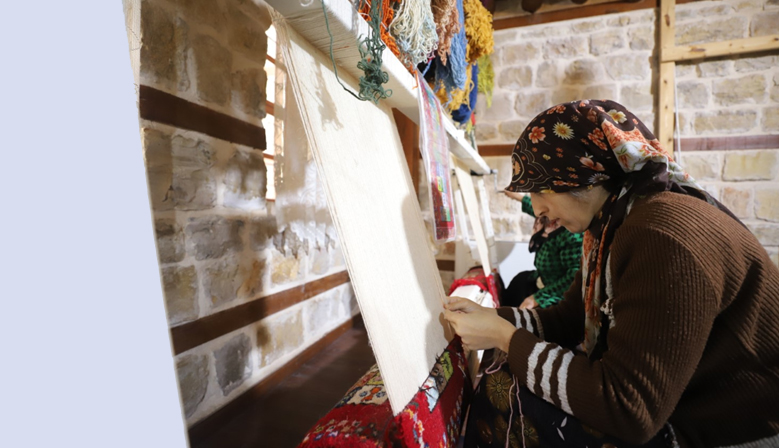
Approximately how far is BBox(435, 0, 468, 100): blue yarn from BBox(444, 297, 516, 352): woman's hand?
102cm

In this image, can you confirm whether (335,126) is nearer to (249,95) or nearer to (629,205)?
(629,205)

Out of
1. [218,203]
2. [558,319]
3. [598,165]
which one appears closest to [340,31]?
[598,165]

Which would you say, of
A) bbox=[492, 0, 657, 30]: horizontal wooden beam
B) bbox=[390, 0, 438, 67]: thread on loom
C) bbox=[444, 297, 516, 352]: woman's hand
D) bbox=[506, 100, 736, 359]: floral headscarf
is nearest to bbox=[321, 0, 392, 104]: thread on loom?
bbox=[390, 0, 438, 67]: thread on loom

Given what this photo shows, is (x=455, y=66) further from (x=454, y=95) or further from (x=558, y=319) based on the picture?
(x=558, y=319)

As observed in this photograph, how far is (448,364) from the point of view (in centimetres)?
96

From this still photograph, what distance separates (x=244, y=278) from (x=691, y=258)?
1424mm

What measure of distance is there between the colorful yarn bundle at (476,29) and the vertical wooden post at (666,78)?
199 cm

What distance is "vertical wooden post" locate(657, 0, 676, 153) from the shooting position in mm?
3035

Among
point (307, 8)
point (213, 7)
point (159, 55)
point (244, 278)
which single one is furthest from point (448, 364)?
point (213, 7)

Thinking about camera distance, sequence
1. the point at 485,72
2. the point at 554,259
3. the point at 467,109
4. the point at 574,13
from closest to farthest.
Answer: the point at 554,259
the point at 467,109
the point at 485,72
the point at 574,13

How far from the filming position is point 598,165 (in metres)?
0.92

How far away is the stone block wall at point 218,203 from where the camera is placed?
3.91 feet

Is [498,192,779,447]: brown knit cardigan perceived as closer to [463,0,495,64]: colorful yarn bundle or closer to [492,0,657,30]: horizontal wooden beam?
[463,0,495,64]: colorful yarn bundle

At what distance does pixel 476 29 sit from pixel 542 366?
1.61 m
